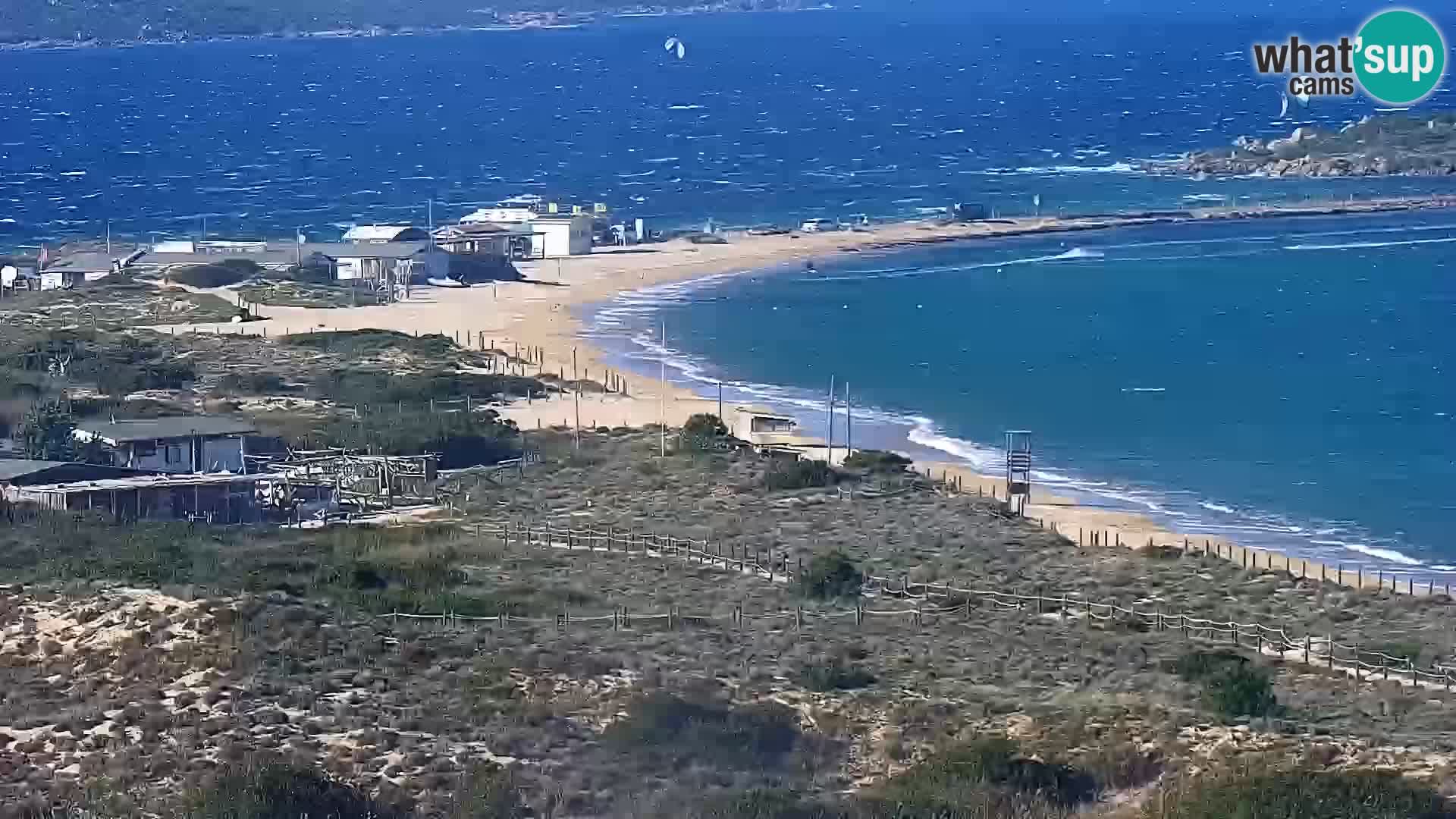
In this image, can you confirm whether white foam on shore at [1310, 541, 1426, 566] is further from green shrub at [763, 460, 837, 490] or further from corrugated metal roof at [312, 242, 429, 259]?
corrugated metal roof at [312, 242, 429, 259]

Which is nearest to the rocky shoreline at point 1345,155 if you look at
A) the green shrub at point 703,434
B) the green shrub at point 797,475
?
the green shrub at point 703,434

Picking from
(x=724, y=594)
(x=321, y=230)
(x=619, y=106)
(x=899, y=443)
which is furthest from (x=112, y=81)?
(x=724, y=594)

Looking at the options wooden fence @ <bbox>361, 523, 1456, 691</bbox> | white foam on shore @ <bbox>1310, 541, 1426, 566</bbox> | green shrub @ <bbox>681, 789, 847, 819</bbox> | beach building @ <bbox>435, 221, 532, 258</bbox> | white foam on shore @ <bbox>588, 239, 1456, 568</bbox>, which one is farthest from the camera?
beach building @ <bbox>435, 221, 532, 258</bbox>

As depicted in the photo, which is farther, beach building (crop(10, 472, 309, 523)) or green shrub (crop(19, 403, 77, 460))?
green shrub (crop(19, 403, 77, 460))

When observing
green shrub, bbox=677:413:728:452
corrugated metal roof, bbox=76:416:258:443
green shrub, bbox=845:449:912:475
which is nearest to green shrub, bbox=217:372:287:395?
corrugated metal roof, bbox=76:416:258:443

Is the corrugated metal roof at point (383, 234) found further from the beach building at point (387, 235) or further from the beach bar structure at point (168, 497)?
the beach bar structure at point (168, 497)

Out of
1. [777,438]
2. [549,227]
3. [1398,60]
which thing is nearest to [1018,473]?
[777,438]
